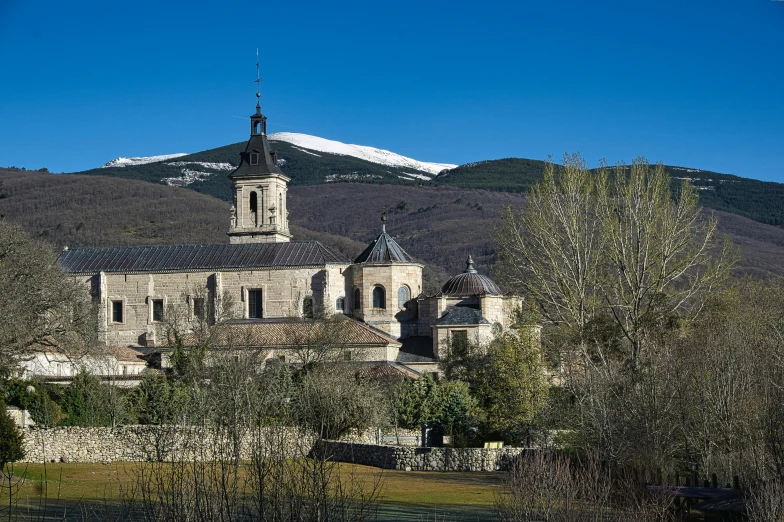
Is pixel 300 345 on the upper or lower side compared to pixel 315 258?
lower

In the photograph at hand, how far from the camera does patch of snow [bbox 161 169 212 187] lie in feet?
602

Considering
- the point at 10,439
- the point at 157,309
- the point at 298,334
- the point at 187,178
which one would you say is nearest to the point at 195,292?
the point at 157,309

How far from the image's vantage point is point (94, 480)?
28.2 metres

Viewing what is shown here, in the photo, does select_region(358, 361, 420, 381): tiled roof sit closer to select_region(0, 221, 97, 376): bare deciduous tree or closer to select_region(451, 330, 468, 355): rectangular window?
select_region(451, 330, 468, 355): rectangular window

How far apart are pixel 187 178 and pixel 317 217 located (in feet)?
115

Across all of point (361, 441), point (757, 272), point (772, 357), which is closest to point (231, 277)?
point (361, 441)

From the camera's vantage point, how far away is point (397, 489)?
91.5 ft

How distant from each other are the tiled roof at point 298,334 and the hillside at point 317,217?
1444 inches

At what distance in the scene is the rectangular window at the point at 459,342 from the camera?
54.2 metres

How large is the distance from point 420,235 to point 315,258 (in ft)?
262

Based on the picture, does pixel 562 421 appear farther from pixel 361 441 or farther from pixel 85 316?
pixel 85 316

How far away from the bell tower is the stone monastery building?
806mm

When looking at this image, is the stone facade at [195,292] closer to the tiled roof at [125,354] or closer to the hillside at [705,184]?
the tiled roof at [125,354]

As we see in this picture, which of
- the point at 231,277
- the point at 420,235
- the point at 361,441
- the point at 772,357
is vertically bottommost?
the point at 361,441
